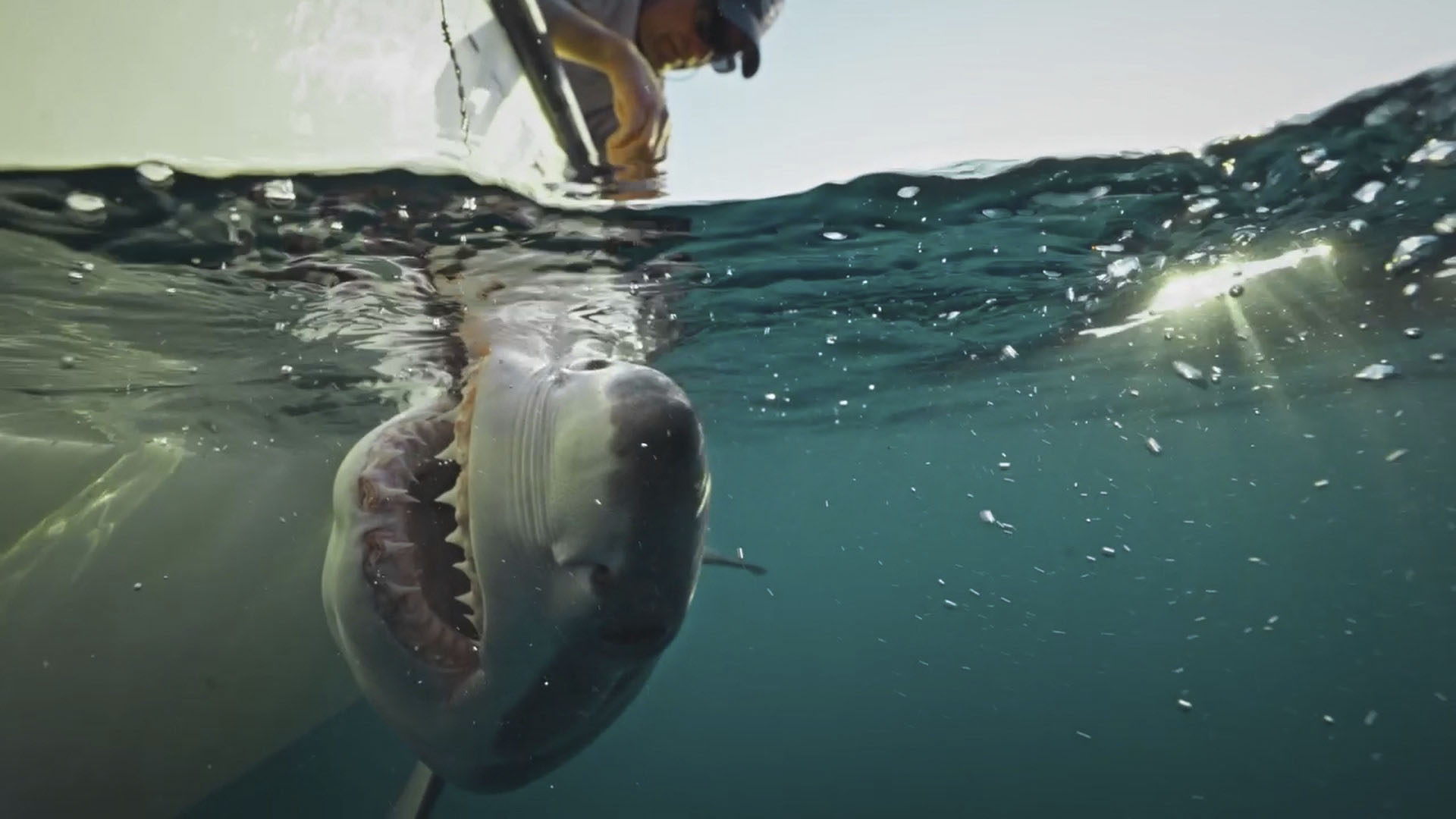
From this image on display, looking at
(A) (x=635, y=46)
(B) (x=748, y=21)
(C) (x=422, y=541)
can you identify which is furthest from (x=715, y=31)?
(C) (x=422, y=541)

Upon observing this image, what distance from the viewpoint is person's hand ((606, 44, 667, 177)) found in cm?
329

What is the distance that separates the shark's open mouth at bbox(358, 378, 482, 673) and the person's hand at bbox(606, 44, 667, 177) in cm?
133

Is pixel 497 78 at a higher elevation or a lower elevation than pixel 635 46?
lower

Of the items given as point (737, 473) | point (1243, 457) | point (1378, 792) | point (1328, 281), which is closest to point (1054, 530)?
point (1378, 792)

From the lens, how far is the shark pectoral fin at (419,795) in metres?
4.50

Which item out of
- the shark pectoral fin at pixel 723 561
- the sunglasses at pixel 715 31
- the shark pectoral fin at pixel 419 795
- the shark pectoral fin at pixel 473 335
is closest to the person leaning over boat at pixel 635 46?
the sunglasses at pixel 715 31

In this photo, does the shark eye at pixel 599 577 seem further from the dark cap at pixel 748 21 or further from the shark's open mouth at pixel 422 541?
the dark cap at pixel 748 21

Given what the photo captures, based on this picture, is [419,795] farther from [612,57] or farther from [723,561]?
[612,57]

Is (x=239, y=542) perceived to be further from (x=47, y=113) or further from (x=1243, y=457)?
(x=1243, y=457)

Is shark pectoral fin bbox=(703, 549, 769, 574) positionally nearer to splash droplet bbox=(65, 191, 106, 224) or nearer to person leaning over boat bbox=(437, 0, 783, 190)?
person leaning over boat bbox=(437, 0, 783, 190)

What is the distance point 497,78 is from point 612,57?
0.52 metres

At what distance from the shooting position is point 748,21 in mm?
3188

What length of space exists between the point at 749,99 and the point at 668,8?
0.72m

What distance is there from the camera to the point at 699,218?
6113mm
